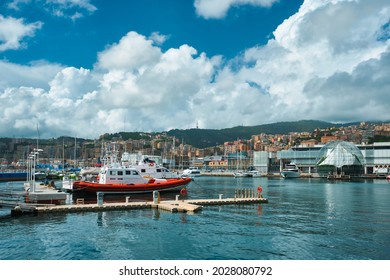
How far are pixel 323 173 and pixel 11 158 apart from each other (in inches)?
6148

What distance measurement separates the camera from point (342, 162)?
133500 millimetres

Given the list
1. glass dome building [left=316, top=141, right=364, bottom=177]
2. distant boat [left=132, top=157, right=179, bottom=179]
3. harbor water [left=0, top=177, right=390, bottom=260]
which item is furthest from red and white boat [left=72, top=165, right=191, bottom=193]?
glass dome building [left=316, top=141, right=364, bottom=177]

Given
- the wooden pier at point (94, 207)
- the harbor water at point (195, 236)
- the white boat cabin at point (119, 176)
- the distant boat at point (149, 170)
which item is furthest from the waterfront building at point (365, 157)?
the wooden pier at point (94, 207)

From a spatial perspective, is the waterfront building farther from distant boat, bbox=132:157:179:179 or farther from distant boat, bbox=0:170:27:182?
distant boat, bbox=0:170:27:182

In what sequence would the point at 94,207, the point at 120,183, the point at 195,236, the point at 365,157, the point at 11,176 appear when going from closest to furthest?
the point at 195,236 < the point at 94,207 < the point at 120,183 < the point at 11,176 < the point at 365,157

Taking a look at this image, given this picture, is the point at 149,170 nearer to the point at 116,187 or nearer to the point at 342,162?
the point at 116,187

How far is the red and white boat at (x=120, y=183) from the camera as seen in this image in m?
44.8

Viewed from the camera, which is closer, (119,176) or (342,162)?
(119,176)

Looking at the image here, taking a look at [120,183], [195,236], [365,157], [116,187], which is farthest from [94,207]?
[365,157]

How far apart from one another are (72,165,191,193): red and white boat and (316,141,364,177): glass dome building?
99548 mm

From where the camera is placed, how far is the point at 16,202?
3058cm

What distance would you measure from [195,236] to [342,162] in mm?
Answer: 123670

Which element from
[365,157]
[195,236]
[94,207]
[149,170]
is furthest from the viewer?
[365,157]
